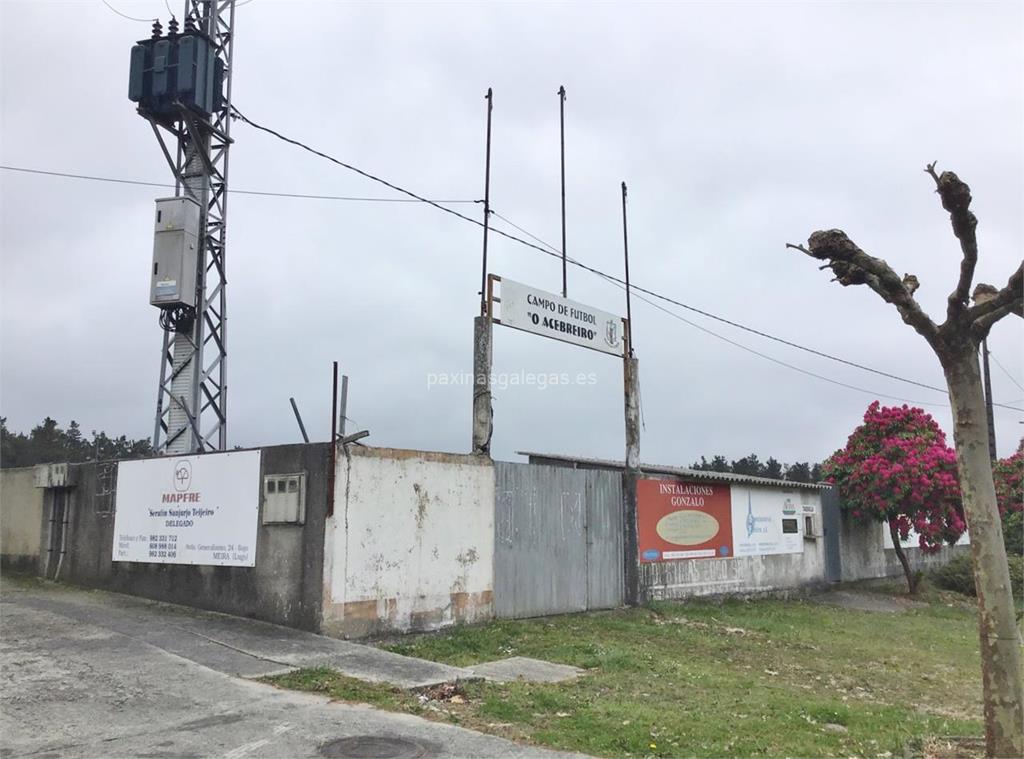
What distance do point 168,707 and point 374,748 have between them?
2141mm

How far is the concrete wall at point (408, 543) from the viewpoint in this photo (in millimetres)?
10469

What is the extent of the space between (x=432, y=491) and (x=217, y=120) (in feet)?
44.4

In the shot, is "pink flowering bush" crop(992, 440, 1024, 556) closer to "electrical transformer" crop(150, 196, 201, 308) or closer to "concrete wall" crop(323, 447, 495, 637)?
"concrete wall" crop(323, 447, 495, 637)

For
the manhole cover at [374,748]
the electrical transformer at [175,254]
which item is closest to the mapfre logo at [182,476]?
the manhole cover at [374,748]

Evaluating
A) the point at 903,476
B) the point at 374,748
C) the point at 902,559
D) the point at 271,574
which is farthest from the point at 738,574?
the point at 374,748

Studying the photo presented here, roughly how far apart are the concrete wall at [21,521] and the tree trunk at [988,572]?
14984 mm

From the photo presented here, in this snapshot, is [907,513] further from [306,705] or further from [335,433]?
[306,705]

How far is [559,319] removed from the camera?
1492 centimetres

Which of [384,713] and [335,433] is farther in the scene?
[335,433]

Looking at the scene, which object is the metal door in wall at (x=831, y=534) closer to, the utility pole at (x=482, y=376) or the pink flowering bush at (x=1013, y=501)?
the pink flowering bush at (x=1013, y=501)

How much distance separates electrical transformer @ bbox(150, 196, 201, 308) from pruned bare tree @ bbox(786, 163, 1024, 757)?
1542 cm

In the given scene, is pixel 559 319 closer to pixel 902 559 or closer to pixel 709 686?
pixel 709 686

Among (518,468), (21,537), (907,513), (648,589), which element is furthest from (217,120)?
(907,513)

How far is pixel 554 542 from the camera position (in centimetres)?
1371
